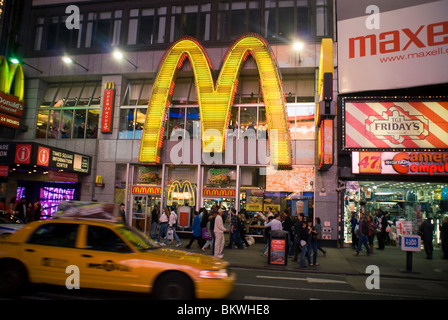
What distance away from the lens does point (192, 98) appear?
73.9 ft

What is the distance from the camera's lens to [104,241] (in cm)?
739

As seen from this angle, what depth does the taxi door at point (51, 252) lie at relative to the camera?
7191 mm

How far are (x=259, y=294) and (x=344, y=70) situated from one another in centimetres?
1459

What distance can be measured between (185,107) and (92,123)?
623cm

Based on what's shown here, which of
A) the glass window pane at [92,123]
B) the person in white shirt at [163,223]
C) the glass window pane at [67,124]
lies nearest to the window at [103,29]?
the glass window pane at [92,123]

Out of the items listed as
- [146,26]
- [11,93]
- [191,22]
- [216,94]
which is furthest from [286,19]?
[11,93]

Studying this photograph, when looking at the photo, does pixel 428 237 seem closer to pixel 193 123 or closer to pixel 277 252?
pixel 277 252

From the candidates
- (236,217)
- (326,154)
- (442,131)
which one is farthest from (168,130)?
(442,131)

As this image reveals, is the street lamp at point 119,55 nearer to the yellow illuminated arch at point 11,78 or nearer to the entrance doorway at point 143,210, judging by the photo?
the yellow illuminated arch at point 11,78

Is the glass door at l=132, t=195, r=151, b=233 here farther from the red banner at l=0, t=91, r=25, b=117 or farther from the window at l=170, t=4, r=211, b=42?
the window at l=170, t=4, r=211, b=42

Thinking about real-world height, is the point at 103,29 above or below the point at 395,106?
above

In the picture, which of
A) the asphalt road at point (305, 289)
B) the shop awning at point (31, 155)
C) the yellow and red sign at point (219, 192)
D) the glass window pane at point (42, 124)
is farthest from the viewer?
the glass window pane at point (42, 124)

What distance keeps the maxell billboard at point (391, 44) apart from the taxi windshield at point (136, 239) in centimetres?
1477
